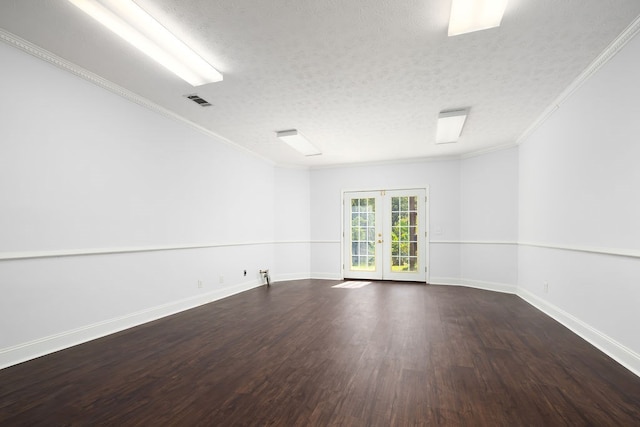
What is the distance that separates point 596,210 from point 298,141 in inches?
163

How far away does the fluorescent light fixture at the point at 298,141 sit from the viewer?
5.02 m

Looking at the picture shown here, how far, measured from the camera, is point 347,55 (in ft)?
9.36

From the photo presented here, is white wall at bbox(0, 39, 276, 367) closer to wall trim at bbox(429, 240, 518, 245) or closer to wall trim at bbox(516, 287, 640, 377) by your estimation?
wall trim at bbox(429, 240, 518, 245)

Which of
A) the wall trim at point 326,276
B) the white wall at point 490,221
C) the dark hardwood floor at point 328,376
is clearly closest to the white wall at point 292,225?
the wall trim at point 326,276

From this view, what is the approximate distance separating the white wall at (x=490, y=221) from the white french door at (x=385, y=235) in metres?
0.89

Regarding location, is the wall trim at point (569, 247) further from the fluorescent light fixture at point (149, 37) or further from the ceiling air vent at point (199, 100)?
the ceiling air vent at point (199, 100)

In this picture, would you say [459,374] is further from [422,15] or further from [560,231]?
[422,15]

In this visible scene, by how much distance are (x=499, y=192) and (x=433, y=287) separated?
7.55ft

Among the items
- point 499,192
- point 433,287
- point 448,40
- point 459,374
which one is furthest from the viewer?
point 433,287

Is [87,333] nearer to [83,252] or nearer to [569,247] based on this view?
[83,252]

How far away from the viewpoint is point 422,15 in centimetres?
231

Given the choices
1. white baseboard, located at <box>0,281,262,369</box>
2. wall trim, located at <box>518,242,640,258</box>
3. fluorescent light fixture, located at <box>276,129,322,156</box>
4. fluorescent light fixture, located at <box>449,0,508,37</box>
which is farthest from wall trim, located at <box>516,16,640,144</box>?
white baseboard, located at <box>0,281,262,369</box>

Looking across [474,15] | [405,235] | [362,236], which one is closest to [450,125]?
[474,15]

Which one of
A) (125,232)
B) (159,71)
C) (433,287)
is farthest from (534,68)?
(125,232)
